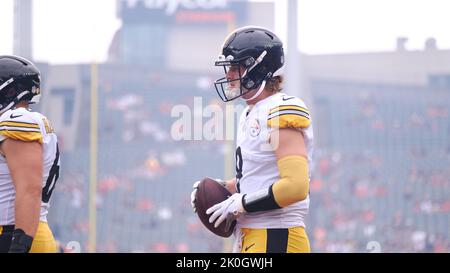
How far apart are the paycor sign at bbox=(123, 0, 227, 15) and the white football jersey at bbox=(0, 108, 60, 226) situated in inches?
894

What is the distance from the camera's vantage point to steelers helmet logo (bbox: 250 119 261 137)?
10.3 feet

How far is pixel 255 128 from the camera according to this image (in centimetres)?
315

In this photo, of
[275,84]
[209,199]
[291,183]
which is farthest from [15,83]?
[291,183]

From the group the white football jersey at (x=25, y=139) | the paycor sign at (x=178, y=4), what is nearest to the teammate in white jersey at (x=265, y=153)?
the white football jersey at (x=25, y=139)

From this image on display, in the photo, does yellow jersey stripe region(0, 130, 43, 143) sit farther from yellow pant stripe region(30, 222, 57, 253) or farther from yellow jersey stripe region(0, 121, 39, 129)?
yellow pant stripe region(30, 222, 57, 253)

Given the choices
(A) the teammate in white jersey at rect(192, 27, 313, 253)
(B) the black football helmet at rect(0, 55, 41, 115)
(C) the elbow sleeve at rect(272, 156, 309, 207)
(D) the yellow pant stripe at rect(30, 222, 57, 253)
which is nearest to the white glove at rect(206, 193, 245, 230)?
(A) the teammate in white jersey at rect(192, 27, 313, 253)

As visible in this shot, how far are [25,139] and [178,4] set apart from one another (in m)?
23.2

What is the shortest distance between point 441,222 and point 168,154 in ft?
20.4

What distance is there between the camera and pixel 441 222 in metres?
18.8

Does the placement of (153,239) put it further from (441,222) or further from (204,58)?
(204,58)

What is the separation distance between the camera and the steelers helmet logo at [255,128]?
3.14 metres

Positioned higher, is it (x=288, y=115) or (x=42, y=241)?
(x=288, y=115)

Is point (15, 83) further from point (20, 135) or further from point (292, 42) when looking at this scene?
point (292, 42)

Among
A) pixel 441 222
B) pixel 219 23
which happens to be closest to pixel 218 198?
pixel 441 222
